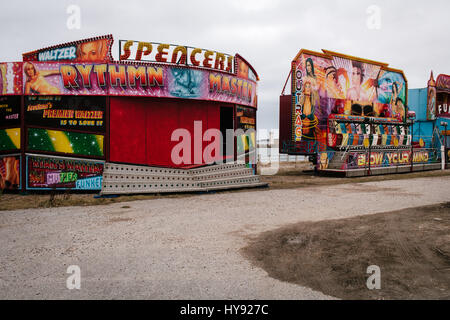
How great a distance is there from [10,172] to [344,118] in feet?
60.4

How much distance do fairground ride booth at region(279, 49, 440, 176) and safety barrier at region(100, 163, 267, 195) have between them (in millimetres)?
6843

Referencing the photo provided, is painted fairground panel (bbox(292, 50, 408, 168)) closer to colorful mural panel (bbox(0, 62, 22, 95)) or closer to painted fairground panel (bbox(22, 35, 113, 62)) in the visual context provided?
painted fairground panel (bbox(22, 35, 113, 62))

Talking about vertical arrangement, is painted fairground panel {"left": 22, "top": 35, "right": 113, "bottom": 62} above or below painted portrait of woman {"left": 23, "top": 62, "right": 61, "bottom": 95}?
above

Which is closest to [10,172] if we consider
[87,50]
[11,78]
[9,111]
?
[9,111]

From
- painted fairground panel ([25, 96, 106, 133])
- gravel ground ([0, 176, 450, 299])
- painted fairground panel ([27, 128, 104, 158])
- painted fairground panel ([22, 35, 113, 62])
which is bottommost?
gravel ground ([0, 176, 450, 299])

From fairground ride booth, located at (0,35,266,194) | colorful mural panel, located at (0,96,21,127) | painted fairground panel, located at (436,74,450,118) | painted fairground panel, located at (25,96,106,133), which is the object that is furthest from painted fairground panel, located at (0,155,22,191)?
painted fairground panel, located at (436,74,450,118)

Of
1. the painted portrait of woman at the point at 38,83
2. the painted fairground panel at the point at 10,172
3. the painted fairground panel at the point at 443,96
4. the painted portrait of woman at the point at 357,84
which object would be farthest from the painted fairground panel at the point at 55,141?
the painted fairground panel at the point at 443,96

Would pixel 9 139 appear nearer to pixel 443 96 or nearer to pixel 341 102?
pixel 341 102

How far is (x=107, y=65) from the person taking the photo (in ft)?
42.4

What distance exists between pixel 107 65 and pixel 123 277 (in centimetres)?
1048

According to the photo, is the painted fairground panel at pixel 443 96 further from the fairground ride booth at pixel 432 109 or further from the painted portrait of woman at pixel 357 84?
the painted portrait of woman at pixel 357 84

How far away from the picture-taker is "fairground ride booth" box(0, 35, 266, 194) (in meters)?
12.8

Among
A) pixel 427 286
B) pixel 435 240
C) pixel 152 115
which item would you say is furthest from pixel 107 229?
pixel 152 115

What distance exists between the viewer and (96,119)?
1306 cm
